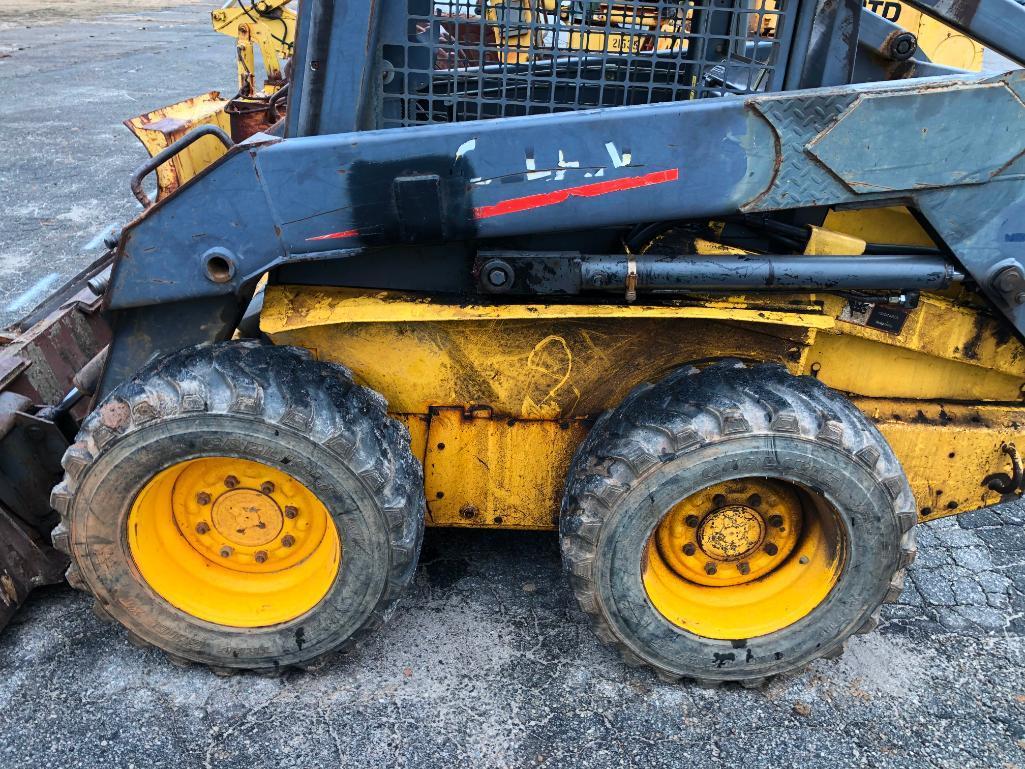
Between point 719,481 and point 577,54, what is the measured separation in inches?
47.8

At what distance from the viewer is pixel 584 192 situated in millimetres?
2117

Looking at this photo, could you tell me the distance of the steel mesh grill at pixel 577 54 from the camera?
2.11 metres

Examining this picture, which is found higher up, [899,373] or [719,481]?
[899,373]

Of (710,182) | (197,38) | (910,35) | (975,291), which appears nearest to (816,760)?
(975,291)

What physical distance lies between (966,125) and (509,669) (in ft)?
6.65

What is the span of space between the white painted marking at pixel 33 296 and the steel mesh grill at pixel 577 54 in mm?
3387

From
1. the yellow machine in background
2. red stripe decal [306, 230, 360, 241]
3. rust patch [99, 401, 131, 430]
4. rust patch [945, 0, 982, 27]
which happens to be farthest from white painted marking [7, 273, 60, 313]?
the yellow machine in background

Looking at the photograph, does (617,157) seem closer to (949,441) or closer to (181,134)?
(949,441)

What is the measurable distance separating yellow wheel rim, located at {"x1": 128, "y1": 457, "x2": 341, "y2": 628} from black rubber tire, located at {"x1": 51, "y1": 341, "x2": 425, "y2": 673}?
0.19ft

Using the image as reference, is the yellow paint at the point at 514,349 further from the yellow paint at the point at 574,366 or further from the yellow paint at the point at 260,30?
the yellow paint at the point at 260,30

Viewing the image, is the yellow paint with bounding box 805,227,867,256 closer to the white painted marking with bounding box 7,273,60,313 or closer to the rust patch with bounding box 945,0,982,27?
the rust patch with bounding box 945,0,982,27

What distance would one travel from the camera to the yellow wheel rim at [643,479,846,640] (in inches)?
101

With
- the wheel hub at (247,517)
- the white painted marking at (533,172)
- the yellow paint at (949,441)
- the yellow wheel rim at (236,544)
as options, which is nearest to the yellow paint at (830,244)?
the yellow paint at (949,441)

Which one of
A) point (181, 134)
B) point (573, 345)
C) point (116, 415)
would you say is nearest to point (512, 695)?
point (573, 345)
